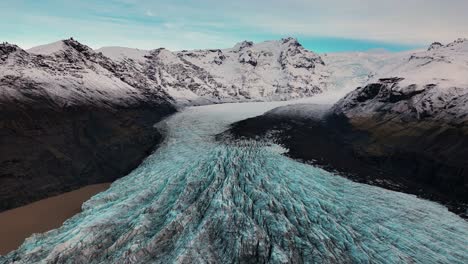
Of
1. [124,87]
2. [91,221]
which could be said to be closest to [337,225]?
[91,221]

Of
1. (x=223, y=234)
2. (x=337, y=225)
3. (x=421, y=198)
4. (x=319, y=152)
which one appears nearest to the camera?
(x=223, y=234)

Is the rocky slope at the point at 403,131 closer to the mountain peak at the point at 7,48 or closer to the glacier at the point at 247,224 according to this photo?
the glacier at the point at 247,224

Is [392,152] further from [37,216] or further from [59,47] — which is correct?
[59,47]

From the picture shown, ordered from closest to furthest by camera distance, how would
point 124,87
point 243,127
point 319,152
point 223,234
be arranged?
point 223,234, point 319,152, point 243,127, point 124,87

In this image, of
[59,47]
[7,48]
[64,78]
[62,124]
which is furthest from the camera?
[59,47]

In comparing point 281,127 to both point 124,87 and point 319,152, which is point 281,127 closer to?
point 319,152

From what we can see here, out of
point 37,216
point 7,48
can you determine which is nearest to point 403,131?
point 37,216

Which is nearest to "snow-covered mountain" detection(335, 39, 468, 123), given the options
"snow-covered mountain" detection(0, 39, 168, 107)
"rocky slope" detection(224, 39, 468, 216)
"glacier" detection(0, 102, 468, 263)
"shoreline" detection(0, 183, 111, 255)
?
"rocky slope" detection(224, 39, 468, 216)
